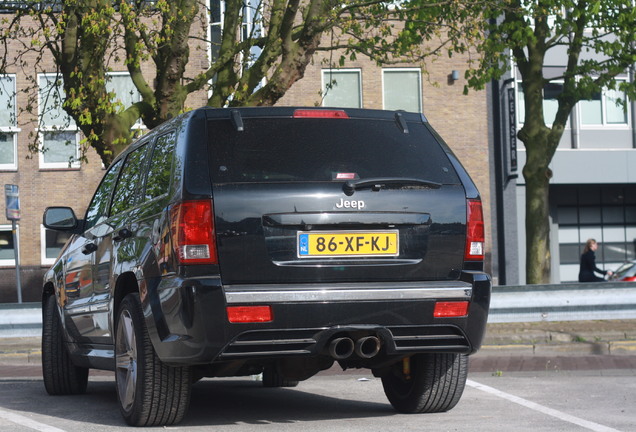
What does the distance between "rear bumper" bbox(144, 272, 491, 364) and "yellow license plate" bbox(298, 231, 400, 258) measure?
17cm

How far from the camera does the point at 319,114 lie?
21.8 feet

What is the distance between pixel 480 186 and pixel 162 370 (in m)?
26.2

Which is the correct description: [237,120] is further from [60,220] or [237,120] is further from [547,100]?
[547,100]

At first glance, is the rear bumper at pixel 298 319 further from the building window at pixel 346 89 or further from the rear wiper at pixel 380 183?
the building window at pixel 346 89

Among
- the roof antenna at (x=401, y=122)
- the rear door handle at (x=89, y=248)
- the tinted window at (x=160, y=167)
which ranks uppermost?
the roof antenna at (x=401, y=122)

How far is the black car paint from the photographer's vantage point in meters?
6.02

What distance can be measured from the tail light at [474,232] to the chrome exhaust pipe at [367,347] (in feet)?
2.30

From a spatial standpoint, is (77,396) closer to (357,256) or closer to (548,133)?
(357,256)

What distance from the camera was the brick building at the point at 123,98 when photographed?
101 ft

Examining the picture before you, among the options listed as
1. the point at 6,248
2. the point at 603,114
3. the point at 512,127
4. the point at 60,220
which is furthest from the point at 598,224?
the point at 60,220

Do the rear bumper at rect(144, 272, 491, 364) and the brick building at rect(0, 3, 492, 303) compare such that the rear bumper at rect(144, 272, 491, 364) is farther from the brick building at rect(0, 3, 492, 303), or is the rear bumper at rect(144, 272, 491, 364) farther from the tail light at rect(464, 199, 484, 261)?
the brick building at rect(0, 3, 492, 303)

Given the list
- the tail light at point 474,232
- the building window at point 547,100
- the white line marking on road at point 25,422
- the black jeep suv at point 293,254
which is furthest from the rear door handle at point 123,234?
the building window at point 547,100

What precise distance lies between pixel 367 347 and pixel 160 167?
1.62 m

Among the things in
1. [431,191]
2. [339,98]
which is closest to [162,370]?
[431,191]
